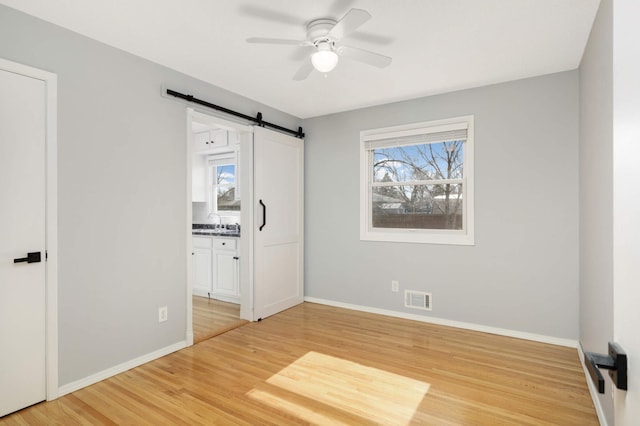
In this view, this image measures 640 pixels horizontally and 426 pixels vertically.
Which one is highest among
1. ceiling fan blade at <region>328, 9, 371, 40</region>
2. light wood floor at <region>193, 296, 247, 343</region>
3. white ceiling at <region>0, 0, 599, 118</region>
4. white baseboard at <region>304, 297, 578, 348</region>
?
white ceiling at <region>0, 0, 599, 118</region>

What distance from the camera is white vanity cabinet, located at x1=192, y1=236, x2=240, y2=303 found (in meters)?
4.52

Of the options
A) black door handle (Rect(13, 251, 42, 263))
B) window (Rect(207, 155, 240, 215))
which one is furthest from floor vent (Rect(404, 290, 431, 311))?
black door handle (Rect(13, 251, 42, 263))

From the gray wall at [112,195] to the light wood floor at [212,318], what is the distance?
408 mm

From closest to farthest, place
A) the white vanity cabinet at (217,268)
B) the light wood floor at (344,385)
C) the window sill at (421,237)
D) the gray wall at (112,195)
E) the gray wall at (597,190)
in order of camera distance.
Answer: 1. the gray wall at (597,190)
2. the light wood floor at (344,385)
3. the gray wall at (112,195)
4. the window sill at (421,237)
5. the white vanity cabinet at (217,268)

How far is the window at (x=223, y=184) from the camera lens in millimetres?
5744

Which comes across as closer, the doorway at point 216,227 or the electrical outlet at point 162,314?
the electrical outlet at point 162,314

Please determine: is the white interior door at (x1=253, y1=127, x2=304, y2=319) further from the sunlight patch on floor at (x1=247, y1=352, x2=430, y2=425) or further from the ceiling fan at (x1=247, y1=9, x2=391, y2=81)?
the ceiling fan at (x1=247, y1=9, x2=391, y2=81)

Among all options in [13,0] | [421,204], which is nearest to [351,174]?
[421,204]

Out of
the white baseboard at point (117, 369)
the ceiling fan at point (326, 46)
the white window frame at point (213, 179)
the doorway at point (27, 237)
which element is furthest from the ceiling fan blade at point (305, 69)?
the white window frame at point (213, 179)

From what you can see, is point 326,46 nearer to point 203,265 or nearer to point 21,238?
point 21,238

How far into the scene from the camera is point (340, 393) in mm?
2334

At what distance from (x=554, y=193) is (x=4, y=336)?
4.39 meters

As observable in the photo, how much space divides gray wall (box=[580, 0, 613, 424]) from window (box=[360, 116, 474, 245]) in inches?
40.3

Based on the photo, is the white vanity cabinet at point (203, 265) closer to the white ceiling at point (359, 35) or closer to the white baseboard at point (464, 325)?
the white baseboard at point (464, 325)
